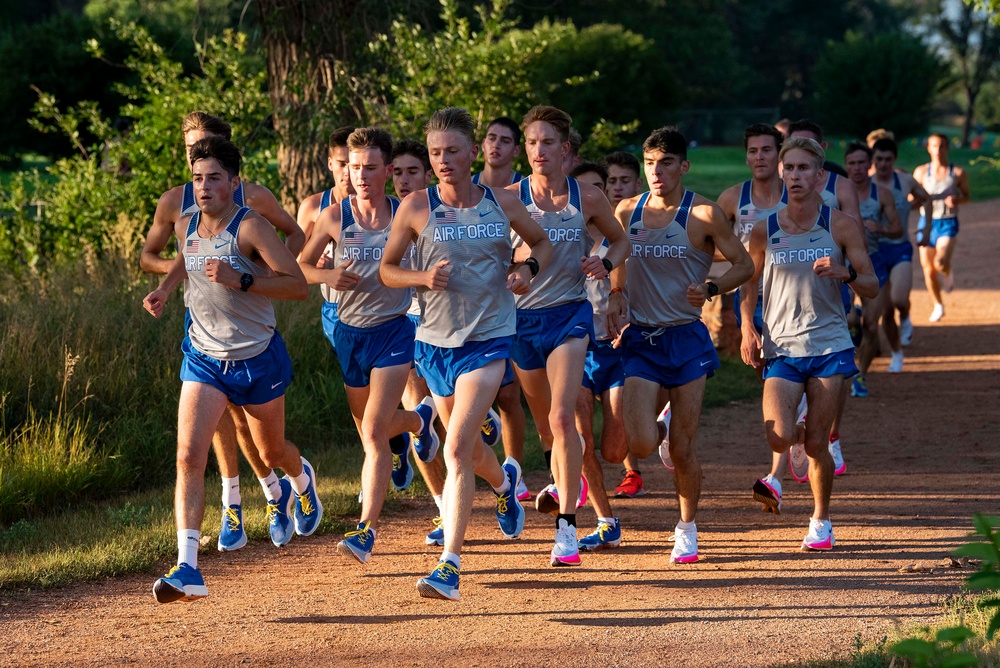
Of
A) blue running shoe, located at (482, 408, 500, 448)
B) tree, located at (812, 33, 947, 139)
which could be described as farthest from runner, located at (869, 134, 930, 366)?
tree, located at (812, 33, 947, 139)

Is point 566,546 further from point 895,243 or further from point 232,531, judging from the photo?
point 895,243

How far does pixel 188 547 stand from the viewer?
5.99 meters

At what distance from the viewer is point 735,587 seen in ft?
21.3

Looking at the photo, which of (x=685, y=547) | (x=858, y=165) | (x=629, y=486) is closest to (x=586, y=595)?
(x=685, y=547)

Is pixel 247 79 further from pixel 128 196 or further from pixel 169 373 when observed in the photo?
pixel 169 373

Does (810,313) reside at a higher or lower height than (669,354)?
higher

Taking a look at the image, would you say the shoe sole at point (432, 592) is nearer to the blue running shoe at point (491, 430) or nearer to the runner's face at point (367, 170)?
the runner's face at point (367, 170)

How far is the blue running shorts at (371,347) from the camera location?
23.1 feet

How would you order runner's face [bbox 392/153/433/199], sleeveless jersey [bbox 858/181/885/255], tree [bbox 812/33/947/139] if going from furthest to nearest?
tree [bbox 812/33/947/139] < sleeveless jersey [bbox 858/181/885/255] < runner's face [bbox 392/153/433/199]

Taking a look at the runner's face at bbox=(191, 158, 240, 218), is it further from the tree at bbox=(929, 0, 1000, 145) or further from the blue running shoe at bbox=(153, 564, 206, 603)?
the tree at bbox=(929, 0, 1000, 145)

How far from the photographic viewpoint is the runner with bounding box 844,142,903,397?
1105 cm

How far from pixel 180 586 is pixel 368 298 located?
2098 mm

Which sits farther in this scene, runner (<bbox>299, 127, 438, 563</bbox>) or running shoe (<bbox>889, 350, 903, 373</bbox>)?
running shoe (<bbox>889, 350, 903, 373</bbox>)

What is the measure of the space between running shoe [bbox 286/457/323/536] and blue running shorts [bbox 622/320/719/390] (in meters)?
1.93
